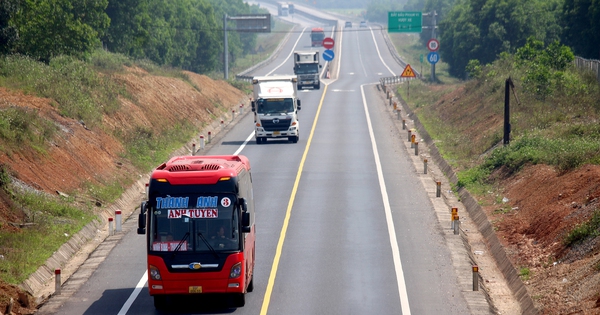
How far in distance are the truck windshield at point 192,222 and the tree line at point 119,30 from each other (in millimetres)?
26535

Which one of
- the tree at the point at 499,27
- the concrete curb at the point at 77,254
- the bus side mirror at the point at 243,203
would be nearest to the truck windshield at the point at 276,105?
Answer: the concrete curb at the point at 77,254

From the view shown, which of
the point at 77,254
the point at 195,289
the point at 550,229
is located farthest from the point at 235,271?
the point at 550,229

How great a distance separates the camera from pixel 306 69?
7744 cm

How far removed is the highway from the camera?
59.6 feet

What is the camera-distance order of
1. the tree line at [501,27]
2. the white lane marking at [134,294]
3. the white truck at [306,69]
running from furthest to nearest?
the white truck at [306,69], the tree line at [501,27], the white lane marking at [134,294]

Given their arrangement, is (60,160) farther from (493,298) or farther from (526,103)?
(526,103)

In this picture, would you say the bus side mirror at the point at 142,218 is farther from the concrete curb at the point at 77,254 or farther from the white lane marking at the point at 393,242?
the white lane marking at the point at 393,242

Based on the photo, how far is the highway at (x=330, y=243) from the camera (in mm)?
18172

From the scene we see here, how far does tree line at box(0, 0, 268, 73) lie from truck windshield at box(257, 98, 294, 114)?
1337 centimetres

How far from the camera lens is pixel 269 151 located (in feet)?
135

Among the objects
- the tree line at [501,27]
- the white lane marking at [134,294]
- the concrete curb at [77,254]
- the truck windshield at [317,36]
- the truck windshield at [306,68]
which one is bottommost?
the concrete curb at [77,254]

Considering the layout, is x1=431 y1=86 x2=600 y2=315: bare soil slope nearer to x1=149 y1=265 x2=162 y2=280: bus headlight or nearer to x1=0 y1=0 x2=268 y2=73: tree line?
x1=149 y1=265 x2=162 y2=280: bus headlight

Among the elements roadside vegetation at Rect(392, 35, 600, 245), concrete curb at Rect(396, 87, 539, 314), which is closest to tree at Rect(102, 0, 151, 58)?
roadside vegetation at Rect(392, 35, 600, 245)

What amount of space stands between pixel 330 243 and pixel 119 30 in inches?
1918
